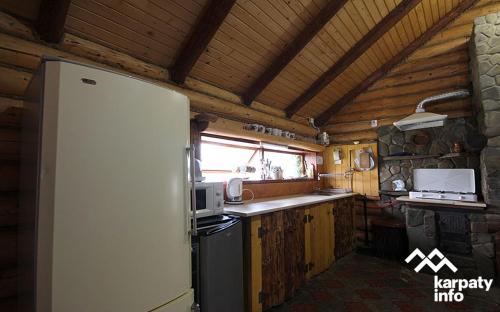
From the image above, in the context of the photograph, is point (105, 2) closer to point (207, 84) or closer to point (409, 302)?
point (207, 84)

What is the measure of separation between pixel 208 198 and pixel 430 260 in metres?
3.29

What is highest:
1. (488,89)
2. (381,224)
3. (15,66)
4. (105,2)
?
(105,2)

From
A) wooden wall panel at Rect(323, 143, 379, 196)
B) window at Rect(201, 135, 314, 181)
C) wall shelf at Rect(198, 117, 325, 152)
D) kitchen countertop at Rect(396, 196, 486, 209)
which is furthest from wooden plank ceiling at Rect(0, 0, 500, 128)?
kitchen countertop at Rect(396, 196, 486, 209)

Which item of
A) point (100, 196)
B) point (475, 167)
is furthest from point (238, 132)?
point (475, 167)

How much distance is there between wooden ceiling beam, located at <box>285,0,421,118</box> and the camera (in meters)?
3.08

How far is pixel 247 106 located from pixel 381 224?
277 centimetres

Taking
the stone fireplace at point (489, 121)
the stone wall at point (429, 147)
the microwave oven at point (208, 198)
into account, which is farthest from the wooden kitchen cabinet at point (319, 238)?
the stone fireplace at point (489, 121)

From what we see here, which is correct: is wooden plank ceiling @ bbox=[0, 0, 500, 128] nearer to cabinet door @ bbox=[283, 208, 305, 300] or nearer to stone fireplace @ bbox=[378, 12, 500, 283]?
stone fireplace @ bbox=[378, 12, 500, 283]

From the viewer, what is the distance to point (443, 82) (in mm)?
3846

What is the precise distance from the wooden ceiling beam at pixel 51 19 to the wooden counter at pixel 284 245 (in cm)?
196

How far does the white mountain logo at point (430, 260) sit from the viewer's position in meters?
3.23

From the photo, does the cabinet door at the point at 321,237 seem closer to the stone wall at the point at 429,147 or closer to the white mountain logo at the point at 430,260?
the white mountain logo at the point at 430,260

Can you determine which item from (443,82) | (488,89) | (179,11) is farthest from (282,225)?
(443,82)

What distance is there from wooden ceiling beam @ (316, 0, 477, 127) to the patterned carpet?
2.83 metres
